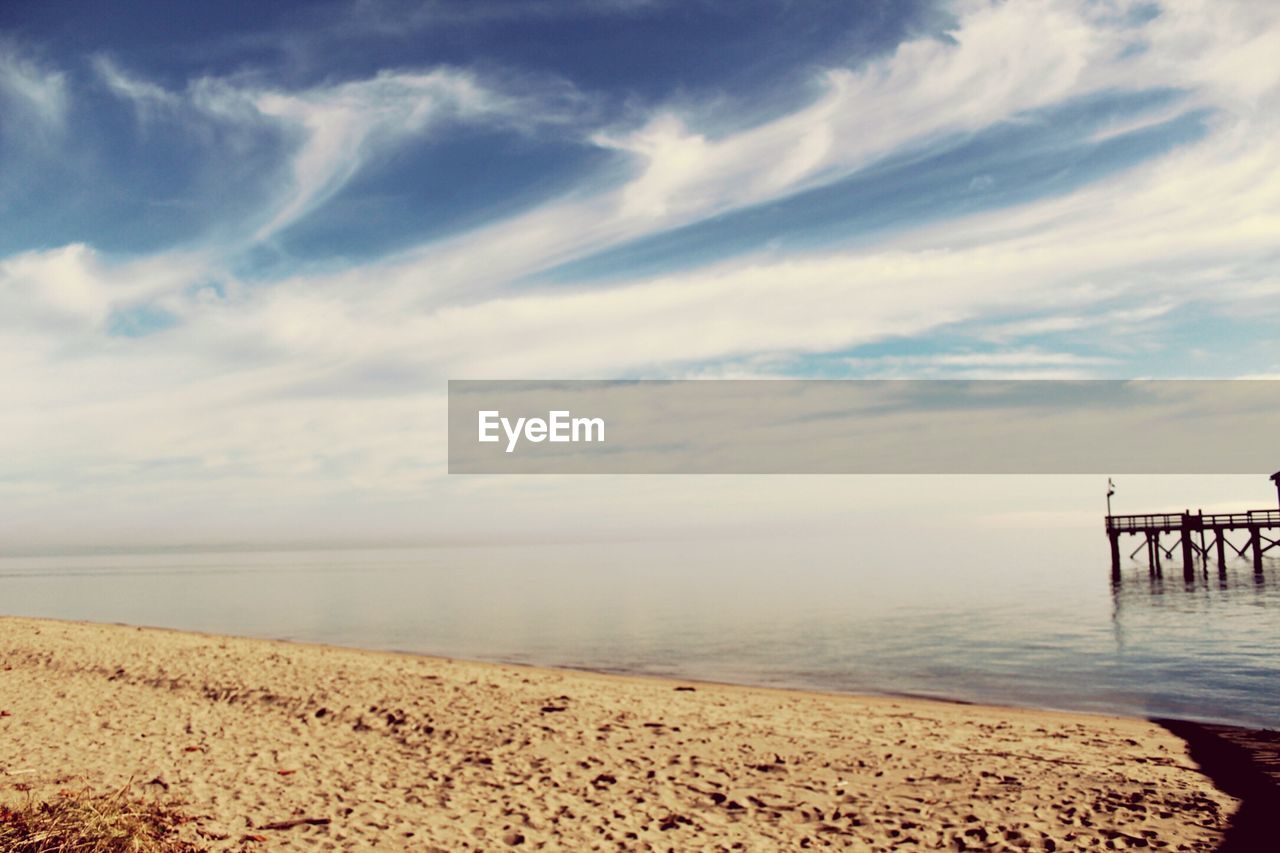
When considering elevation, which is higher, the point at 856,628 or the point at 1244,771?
the point at 1244,771

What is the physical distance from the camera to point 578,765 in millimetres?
11875

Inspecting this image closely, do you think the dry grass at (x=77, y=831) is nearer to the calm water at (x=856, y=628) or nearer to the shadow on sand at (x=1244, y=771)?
the shadow on sand at (x=1244, y=771)

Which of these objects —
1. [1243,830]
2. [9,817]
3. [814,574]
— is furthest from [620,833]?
[814,574]

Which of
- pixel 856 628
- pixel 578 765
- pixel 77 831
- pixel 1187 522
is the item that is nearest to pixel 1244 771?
pixel 578 765

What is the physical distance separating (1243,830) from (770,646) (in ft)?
74.7

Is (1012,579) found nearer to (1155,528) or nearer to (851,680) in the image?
(1155,528)

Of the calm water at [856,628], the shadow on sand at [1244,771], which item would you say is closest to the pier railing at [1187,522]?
the calm water at [856,628]

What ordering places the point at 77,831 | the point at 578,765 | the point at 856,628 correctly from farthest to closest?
the point at 856,628
the point at 578,765
the point at 77,831

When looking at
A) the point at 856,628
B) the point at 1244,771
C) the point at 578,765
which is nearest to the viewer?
the point at 578,765

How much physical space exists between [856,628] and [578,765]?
27.1 metres

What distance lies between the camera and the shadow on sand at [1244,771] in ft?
29.7

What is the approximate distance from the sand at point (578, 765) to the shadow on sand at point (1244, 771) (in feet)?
0.82

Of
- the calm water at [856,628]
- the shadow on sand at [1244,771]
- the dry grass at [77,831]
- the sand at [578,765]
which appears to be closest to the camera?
the dry grass at [77,831]

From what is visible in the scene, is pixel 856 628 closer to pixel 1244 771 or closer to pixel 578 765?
pixel 1244 771
